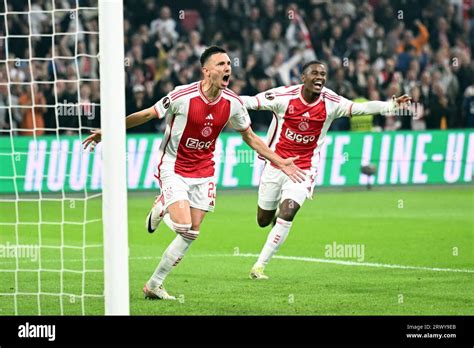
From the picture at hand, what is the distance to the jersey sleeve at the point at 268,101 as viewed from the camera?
10.9 meters

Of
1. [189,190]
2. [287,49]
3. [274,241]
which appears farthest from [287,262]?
[287,49]

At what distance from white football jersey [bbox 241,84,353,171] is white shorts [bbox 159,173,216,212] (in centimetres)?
167

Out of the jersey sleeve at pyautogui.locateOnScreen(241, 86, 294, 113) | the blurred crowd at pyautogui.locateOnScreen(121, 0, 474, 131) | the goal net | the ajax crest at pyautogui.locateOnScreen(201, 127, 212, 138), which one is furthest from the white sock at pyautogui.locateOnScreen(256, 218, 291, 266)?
the blurred crowd at pyautogui.locateOnScreen(121, 0, 474, 131)

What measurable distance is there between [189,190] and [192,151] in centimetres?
35

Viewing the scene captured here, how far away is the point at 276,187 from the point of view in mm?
11453

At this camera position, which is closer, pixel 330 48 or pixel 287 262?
pixel 287 262

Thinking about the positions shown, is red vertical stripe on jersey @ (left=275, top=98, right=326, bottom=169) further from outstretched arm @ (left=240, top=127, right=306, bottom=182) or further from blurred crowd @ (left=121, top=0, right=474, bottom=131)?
blurred crowd @ (left=121, top=0, right=474, bottom=131)

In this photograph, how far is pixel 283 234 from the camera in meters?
10.9

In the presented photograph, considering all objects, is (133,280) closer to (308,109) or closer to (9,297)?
(9,297)

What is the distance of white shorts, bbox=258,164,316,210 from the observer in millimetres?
11086

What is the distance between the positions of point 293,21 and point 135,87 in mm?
4136

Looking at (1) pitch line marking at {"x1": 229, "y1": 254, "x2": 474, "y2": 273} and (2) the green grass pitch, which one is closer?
(2) the green grass pitch

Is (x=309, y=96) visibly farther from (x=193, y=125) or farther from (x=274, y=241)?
(x=193, y=125)

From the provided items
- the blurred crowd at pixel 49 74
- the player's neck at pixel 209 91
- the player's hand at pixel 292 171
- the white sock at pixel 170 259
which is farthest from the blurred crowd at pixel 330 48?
the player's hand at pixel 292 171
